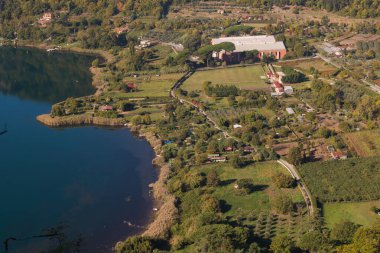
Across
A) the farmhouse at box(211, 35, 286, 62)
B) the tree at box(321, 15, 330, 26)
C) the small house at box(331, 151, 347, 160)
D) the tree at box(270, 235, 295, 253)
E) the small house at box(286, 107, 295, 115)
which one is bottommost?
the small house at box(331, 151, 347, 160)

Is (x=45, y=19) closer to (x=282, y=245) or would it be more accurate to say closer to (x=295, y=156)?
(x=295, y=156)

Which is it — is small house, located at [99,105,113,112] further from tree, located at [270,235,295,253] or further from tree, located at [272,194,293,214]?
tree, located at [270,235,295,253]

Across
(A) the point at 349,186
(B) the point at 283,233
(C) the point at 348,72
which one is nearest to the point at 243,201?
(B) the point at 283,233

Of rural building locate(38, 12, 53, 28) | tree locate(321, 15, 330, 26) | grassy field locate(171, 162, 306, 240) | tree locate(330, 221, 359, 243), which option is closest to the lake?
grassy field locate(171, 162, 306, 240)

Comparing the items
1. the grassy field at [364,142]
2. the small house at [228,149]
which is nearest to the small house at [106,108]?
the small house at [228,149]

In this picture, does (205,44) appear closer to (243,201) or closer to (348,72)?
(348,72)

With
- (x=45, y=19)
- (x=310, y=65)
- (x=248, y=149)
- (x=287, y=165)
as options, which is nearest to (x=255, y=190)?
(x=287, y=165)

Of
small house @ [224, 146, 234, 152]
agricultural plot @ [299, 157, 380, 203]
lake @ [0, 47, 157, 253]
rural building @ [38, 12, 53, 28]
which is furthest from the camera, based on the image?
rural building @ [38, 12, 53, 28]

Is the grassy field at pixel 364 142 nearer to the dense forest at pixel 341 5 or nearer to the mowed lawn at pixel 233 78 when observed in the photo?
the mowed lawn at pixel 233 78
